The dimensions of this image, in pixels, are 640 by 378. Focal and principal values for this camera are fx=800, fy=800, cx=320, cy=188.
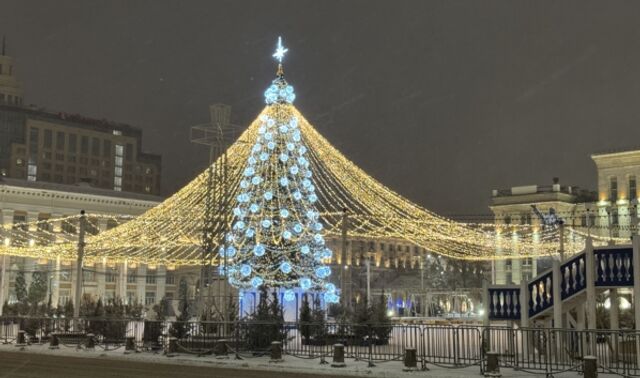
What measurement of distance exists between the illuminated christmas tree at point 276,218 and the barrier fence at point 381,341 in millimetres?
6020

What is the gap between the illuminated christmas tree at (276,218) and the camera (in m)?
39.7

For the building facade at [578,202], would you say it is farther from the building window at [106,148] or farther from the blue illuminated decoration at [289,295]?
the building window at [106,148]

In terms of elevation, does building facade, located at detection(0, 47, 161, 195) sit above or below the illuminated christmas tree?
above

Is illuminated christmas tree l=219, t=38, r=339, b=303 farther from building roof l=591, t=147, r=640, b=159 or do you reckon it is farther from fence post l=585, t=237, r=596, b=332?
building roof l=591, t=147, r=640, b=159

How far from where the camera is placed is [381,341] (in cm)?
3347

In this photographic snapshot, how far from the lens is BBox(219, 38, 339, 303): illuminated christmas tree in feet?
130

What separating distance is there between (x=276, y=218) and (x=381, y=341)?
31.0ft

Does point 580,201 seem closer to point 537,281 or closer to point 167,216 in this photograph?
point 167,216

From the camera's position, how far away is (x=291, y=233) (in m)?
39.8

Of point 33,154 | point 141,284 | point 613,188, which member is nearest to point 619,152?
point 613,188

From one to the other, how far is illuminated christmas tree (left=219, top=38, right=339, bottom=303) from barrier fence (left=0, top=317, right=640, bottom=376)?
6020mm

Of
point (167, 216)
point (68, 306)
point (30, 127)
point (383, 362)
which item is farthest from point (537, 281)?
point (30, 127)

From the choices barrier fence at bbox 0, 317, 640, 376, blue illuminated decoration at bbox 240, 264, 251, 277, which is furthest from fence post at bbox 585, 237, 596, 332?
blue illuminated decoration at bbox 240, 264, 251, 277

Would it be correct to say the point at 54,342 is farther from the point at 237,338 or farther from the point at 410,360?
the point at 410,360
